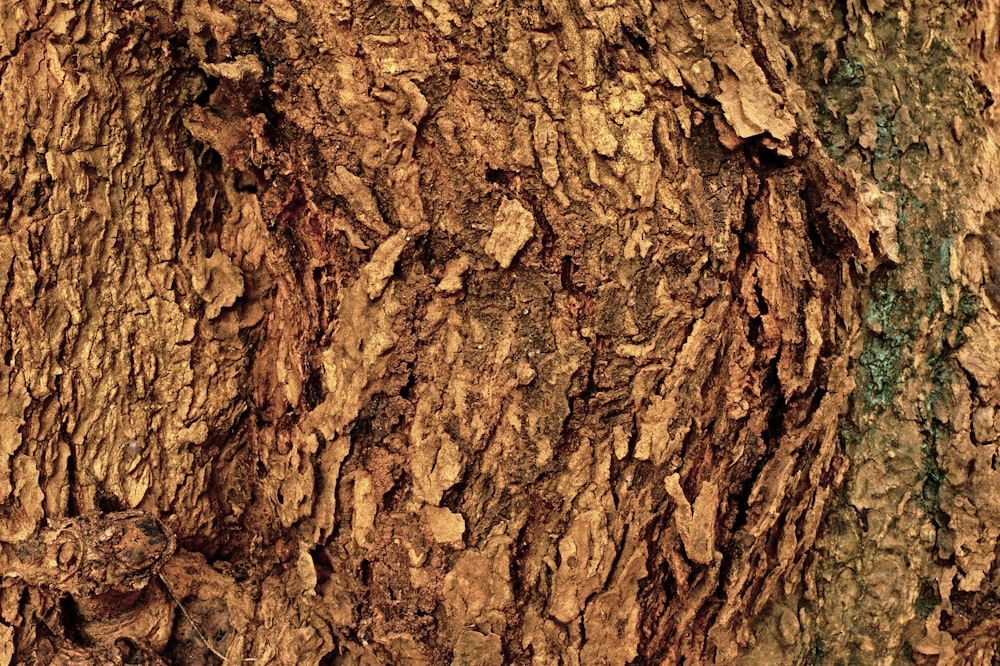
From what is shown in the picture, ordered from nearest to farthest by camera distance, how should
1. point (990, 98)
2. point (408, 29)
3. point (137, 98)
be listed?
1. point (408, 29)
2. point (137, 98)
3. point (990, 98)

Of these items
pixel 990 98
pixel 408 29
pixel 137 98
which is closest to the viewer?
pixel 408 29

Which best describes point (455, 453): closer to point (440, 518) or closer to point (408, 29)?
point (440, 518)

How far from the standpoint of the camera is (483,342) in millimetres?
1576

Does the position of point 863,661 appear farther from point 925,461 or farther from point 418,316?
point 418,316

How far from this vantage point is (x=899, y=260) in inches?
68.2

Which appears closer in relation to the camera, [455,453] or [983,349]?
[455,453]

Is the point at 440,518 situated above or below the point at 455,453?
below

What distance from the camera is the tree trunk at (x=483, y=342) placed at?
1.55m

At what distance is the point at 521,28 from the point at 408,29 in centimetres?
19

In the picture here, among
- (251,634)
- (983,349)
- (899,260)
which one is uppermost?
(899,260)

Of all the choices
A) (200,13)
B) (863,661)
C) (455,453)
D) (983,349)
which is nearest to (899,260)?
(983,349)

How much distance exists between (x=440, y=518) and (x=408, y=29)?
0.83m

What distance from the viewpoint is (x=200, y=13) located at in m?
1.57

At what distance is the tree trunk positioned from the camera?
1.55 meters
